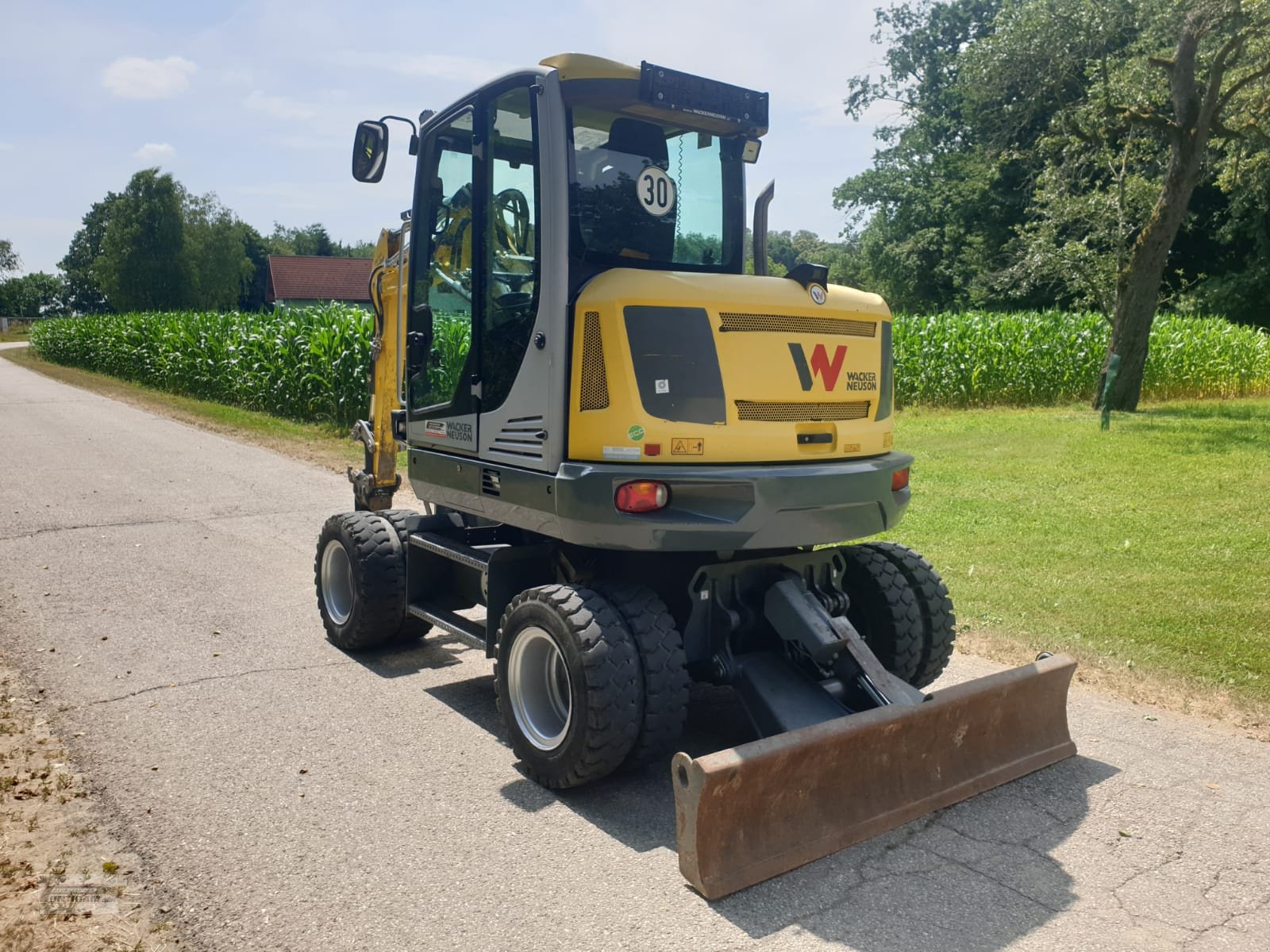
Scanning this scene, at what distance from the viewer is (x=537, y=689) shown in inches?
180

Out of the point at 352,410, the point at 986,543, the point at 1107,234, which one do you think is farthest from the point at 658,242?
the point at 1107,234

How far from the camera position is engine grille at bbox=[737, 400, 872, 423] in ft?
14.2

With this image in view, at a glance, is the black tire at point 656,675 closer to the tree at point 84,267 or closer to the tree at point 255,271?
the tree at point 255,271

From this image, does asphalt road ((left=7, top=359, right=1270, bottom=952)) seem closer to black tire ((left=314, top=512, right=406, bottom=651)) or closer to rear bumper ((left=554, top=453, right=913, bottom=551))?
black tire ((left=314, top=512, right=406, bottom=651))

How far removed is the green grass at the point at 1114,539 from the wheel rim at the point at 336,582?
12.5 ft

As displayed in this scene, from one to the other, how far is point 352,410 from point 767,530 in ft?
46.2

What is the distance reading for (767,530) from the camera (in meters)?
4.26

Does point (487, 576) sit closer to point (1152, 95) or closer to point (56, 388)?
point (1152, 95)

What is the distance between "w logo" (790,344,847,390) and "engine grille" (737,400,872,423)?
0.30 feet

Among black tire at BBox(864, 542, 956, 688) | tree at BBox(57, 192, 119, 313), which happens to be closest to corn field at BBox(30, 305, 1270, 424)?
black tire at BBox(864, 542, 956, 688)

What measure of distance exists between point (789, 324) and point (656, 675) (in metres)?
1.56

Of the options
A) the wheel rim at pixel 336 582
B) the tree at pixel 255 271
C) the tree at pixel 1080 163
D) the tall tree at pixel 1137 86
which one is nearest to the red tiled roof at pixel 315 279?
the tree at pixel 255 271

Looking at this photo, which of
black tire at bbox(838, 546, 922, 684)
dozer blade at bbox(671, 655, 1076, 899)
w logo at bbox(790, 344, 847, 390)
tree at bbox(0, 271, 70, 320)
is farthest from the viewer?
tree at bbox(0, 271, 70, 320)

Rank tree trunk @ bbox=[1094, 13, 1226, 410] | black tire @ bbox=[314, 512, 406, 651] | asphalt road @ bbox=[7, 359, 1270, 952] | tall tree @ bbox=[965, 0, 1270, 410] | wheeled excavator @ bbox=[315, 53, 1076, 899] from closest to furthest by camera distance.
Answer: asphalt road @ bbox=[7, 359, 1270, 952], wheeled excavator @ bbox=[315, 53, 1076, 899], black tire @ bbox=[314, 512, 406, 651], tall tree @ bbox=[965, 0, 1270, 410], tree trunk @ bbox=[1094, 13, 1226, 410]
